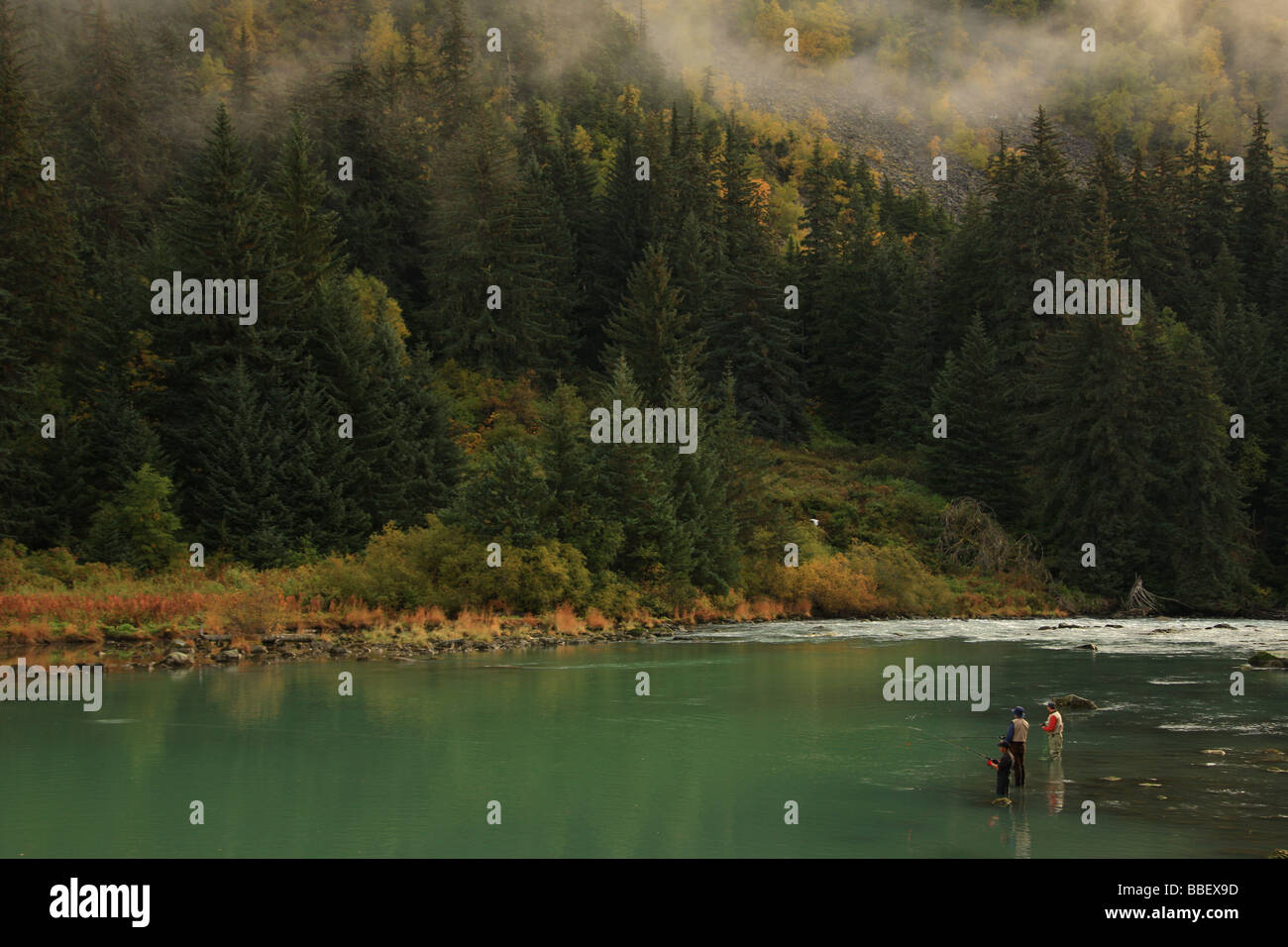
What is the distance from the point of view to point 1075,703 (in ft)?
91.6

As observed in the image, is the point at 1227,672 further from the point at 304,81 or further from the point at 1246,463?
the point at 304,81

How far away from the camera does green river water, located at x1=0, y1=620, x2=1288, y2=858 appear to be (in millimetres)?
16219

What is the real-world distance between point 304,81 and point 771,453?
7610 centimetres

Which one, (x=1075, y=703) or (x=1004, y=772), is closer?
(x=1004, y=772)

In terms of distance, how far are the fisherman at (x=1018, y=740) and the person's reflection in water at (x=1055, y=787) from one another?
22.7 inches

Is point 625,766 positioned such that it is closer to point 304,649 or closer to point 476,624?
point 304,649

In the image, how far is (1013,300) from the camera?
8025cm

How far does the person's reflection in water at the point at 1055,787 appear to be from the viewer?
18.2 m

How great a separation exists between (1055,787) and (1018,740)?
1.43 metres

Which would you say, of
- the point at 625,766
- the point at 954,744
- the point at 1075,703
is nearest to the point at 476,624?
the point at 625,766

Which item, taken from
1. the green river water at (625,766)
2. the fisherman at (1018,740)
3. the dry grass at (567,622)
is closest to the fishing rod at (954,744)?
the green river water at (625,766)

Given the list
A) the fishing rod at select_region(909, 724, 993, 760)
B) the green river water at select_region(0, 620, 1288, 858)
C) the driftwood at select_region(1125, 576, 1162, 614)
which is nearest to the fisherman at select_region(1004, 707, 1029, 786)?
the green river water at select_region(0, 620, 1288, 858)

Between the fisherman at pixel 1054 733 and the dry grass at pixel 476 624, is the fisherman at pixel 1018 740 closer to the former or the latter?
the fisherman at pixel 1054 733
